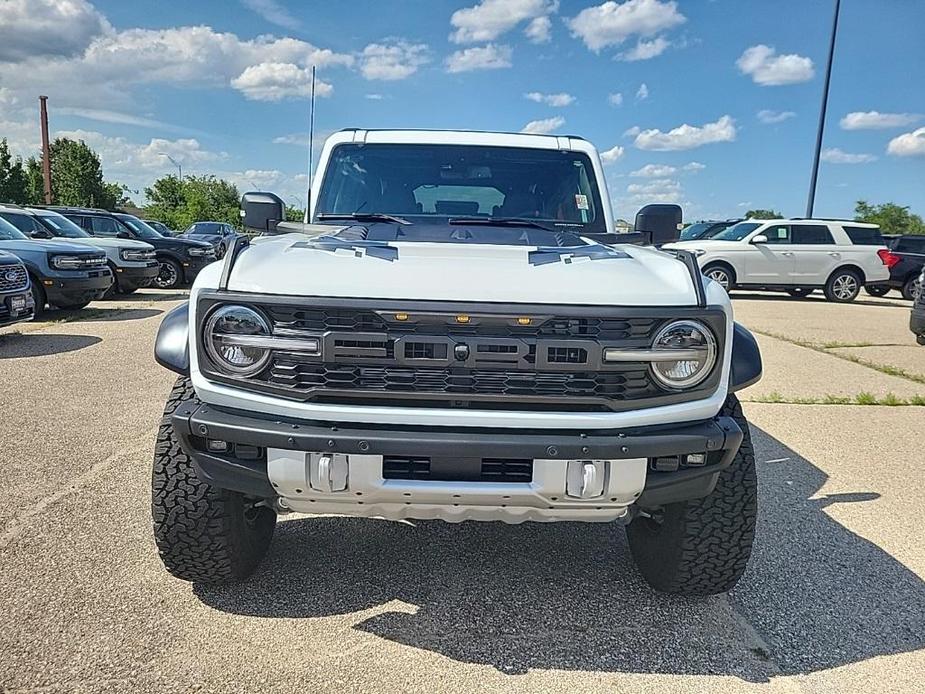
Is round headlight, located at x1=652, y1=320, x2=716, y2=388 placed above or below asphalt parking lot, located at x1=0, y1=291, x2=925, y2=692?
above

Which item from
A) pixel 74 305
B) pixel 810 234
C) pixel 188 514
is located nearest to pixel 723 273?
pixel 810 234

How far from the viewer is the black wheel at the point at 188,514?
2670mm

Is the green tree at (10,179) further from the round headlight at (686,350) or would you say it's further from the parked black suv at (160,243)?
the round headlight at (686,350)

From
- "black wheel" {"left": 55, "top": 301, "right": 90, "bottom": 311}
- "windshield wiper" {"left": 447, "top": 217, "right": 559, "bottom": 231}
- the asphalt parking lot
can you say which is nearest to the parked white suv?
"black wheel" {"left": 55, "top": 301, "right": 90, "bottom": 311}

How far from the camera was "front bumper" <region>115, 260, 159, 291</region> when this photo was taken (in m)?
13.6

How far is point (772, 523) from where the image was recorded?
3750mm

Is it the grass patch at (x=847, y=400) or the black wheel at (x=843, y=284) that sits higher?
the black wheel at (x=843, y=284)

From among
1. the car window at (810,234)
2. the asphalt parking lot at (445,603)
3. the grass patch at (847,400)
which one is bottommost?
the asphalt parking lot at (445,603)

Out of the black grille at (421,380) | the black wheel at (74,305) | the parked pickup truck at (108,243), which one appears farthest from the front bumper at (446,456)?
the parked pickup truck at (108,243)

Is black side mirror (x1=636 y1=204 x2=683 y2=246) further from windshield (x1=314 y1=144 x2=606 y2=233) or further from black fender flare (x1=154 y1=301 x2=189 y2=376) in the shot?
black fender flare (x1=154 y1=301 x2=189 y2=376)

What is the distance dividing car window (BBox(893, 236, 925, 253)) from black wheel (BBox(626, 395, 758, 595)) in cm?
1772

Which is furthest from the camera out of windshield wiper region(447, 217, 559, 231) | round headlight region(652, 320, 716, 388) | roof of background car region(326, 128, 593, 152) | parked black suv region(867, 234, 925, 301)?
parked black suv region(867, 234, 925, 301)

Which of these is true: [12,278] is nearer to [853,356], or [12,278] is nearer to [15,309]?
[15,309]

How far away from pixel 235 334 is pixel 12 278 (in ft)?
23.5
